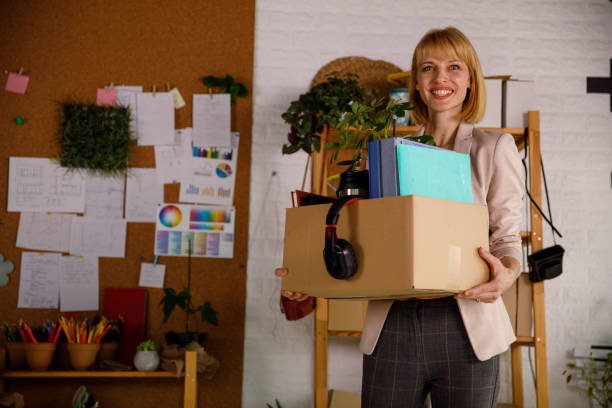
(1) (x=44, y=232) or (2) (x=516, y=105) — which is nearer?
(2) (x=516, y=105)

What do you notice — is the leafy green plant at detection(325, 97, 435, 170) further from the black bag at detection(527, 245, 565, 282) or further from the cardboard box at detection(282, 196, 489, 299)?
the black bag at detection(527, 245, 565, 282)

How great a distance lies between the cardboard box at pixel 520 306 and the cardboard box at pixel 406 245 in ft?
4.30

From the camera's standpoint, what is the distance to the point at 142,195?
8.69 feet

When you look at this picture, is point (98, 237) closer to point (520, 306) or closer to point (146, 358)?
point (146, 358)

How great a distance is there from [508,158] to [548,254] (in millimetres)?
1189

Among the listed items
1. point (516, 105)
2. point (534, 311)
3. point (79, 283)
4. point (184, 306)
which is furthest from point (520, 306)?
point (79, 283)

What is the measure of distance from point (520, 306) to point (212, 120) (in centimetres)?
166

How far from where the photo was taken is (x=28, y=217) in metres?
2.62

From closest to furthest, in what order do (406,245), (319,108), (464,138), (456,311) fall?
(406,245) < (456,311) < (464,138) < (319,108)

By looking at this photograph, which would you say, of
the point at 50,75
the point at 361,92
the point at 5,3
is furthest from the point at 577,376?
the point at 5,3

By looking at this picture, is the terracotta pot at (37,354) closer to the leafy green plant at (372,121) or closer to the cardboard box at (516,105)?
the leafy green plant at (372,121)

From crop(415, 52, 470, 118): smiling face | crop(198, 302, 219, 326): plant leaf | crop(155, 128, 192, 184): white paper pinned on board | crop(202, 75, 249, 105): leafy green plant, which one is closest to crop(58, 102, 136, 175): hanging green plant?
crop(155, 128, 192, 184): white paper pinned on board

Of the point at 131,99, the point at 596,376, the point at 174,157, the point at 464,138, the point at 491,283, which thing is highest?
the point at 131,99

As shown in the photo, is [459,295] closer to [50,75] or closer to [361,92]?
[361,92]
